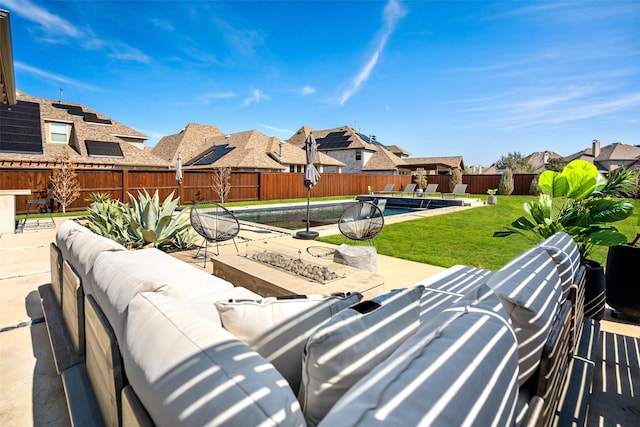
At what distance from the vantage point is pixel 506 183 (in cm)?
2477

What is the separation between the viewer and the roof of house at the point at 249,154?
80.5 feet

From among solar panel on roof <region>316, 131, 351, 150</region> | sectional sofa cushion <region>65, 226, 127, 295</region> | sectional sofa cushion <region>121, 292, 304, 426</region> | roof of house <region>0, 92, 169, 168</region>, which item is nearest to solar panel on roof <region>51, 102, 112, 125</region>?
roof of house <region>0, 92, 169, 168</region>

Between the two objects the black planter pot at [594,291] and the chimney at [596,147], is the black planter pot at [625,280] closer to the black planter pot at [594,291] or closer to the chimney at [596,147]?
the black planter pot at [594,291]

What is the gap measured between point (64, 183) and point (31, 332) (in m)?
11.7

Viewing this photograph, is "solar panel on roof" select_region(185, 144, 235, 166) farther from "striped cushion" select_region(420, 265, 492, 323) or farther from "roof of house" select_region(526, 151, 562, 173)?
"roof of house" select_region(526, 151, 562, 173)

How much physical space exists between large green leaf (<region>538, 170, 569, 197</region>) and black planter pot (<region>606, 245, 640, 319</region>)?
30.6 inches

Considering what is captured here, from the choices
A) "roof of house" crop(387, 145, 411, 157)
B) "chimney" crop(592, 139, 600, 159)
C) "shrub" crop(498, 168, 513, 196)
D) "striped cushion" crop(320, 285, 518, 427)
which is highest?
"chimney" crop(592, 139, 600, 159)

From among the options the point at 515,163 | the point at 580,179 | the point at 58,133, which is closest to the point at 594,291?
the point at 580,179

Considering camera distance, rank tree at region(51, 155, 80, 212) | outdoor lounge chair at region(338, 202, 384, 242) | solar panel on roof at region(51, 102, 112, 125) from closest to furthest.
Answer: outdoor lounge chair at region(338, 202, 384, 242) < tree at region(51, 155, 80, 212) < solar panel on roof at region(51, 102, 112, 125)

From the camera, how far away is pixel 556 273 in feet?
6.59

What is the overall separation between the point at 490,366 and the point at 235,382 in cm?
73

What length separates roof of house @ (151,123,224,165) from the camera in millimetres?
29516

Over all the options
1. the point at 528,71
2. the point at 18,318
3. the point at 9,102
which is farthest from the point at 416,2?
the point at 18,318

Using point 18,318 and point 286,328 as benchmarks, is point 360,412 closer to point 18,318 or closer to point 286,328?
point 286,328
